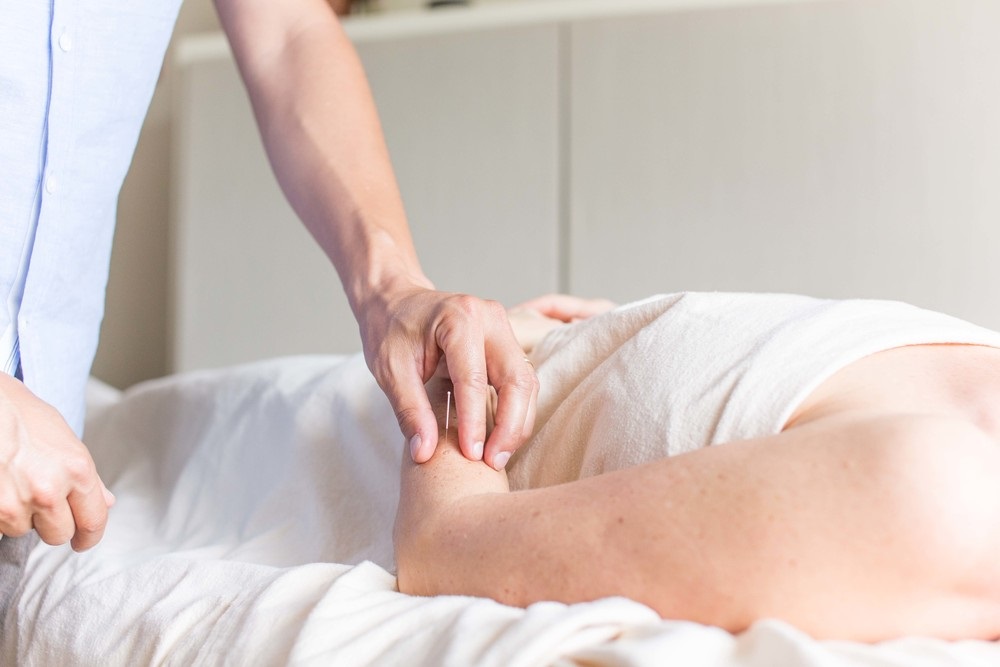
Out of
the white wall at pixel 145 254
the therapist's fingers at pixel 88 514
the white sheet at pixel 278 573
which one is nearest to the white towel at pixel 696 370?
the white sheet at pixel 278 573

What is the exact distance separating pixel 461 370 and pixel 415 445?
0.07 meters

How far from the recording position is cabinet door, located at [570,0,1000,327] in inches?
80.7

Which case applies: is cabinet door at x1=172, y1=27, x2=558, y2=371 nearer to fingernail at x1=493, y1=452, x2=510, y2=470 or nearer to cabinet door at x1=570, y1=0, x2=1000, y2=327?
cabinet door at x1=570, y1=0, x2=1000, y2=327

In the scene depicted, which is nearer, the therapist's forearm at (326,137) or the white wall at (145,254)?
the therapist's forearm at (326,137)

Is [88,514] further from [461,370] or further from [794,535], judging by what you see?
[794,535]

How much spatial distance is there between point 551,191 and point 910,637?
181 cm

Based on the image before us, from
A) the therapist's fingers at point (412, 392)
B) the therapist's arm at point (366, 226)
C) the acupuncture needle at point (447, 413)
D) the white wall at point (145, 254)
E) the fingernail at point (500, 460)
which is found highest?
the therapist's arm at point (366, 226)

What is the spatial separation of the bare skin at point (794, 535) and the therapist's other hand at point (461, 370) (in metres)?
0.15

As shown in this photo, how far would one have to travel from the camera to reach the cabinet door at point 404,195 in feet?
7.64

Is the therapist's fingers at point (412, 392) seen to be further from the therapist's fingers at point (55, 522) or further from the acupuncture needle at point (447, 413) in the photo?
the therapist's fingers at point (55, 522)

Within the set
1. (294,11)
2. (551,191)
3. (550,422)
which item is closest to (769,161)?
(551,191)

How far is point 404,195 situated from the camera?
2430 mm

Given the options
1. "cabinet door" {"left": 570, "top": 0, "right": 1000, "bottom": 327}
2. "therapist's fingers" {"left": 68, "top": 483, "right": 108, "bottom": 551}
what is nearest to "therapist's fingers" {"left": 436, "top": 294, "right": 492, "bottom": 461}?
"therapist's fingers" {"left": 68, "top": 483, "right": 108, "bottom": 551}

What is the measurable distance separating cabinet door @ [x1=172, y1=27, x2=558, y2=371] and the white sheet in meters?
1.10
